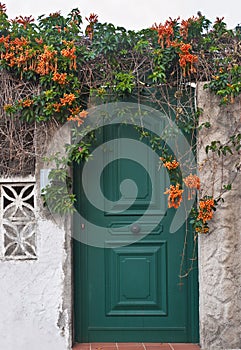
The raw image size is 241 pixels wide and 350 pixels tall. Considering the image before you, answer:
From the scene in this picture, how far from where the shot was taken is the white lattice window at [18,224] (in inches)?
218

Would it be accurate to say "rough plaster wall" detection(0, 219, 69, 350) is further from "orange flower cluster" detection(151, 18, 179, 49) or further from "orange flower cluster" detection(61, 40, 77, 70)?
"orange flower cluster" detection(151, 18, 179, 49)

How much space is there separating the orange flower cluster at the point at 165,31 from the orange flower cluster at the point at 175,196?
1244 mm

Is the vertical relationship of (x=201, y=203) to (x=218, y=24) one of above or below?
below

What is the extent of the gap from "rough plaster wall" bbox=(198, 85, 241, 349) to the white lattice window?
1498 mm

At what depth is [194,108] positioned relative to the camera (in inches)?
219

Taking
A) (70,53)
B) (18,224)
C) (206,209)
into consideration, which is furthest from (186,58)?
(18,224)

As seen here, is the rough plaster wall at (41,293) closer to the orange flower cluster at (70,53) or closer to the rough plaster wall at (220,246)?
the orange flower cluster at (70,53)

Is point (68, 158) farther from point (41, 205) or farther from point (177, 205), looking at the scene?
point (177, 205)

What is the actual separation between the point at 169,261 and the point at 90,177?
3.42ft

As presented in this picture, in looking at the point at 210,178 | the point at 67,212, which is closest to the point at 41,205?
the point at 67,212

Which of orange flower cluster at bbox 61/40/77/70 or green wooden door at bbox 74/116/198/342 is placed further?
green wooden door at bbox 74/116/198/342

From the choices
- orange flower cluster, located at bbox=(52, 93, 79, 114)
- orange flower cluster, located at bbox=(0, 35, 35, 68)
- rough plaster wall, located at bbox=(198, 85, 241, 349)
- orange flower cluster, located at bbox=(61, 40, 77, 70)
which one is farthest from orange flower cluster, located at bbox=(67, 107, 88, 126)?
rough plaster wall, located at bbox=(198, 85, 241, 349)

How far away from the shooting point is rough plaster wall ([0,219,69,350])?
17.9 ft

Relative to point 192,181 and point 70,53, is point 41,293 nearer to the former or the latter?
point 192,181
